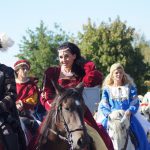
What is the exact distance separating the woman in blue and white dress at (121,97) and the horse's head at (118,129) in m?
0.29

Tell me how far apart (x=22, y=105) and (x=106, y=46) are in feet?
106

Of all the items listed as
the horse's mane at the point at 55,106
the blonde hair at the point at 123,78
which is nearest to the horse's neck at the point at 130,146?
the blonde hair at the point at 123,78

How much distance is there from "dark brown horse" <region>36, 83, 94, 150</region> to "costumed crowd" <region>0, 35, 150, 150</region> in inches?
8.2

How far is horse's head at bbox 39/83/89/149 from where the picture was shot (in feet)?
23.3

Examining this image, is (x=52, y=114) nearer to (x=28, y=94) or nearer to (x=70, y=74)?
(x=70, y=74)

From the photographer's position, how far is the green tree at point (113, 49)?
41.7 metres

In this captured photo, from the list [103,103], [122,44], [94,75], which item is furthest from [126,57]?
[94,75]

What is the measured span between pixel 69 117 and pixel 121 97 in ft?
16.0

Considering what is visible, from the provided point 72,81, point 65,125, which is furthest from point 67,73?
point 65,125

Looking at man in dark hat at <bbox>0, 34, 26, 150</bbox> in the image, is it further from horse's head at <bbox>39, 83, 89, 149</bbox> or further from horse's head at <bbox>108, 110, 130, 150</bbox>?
horse's head at <bbox>108, 110, 130, 150</bbox>

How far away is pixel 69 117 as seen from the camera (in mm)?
7270

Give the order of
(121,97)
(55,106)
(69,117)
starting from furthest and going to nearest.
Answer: (121,97), (55,106), (69,117)

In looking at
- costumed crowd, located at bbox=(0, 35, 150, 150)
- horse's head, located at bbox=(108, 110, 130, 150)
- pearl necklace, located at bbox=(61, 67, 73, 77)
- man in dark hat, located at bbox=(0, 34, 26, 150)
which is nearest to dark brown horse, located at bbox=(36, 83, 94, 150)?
costumed crowd, located at bbox=(0, 35, 150, 150)

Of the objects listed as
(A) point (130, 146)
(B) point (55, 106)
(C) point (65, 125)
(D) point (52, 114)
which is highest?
(B) point (55, 106)
